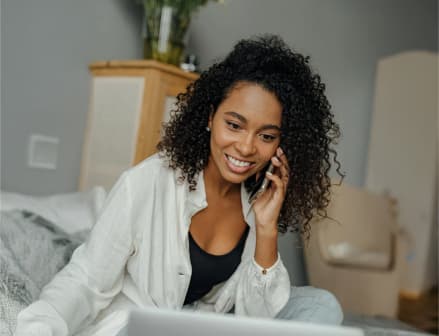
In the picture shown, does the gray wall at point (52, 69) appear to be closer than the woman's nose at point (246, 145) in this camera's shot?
No

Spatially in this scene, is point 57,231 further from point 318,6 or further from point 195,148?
point 318,6

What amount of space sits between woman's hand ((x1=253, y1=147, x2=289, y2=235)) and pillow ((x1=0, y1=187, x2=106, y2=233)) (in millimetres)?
724

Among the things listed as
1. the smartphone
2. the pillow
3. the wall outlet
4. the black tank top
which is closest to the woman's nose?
the smartphone

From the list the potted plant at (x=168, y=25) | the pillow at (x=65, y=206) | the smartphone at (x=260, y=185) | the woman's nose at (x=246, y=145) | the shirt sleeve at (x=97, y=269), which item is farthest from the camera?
the potted plant at (x=168, y=25)

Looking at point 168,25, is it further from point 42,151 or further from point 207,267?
point 207,267

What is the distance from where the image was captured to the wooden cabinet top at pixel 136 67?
2.18 m

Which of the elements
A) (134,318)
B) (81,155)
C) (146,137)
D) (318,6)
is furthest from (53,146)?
(318,6)

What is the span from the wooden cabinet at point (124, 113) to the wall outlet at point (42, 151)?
0.42 ft

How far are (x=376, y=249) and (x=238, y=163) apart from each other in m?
2.48

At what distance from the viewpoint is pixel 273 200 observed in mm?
1354

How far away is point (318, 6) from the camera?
3.57 meters

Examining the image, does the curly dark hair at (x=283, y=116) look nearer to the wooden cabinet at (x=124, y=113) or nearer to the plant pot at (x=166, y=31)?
the wooden cabinet at (x=124, y=113)

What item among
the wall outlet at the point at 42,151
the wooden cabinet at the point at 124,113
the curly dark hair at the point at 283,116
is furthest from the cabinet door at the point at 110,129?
the curly dark hair at the point at 283,116

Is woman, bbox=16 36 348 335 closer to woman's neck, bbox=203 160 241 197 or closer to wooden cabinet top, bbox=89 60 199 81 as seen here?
woman's neck, bbox=203 160 241 197
